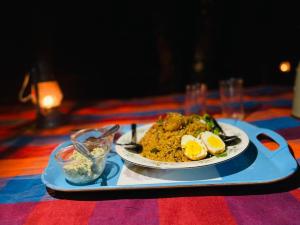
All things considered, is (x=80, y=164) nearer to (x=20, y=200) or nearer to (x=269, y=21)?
(x=20, y=200)

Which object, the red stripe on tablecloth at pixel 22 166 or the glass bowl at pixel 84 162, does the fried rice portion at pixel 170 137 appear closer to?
the glass bowl at pixel 84 162

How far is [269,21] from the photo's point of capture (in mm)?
4914

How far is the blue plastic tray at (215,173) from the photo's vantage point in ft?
2.42

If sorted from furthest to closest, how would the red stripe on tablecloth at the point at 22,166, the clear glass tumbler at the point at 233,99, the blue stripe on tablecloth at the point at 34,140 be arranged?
the clear glass tumbler at the point at 233,99, the blue stripe on tablecloth at the point at 34,140, the red stripe on tablecloth at the point at 22,166

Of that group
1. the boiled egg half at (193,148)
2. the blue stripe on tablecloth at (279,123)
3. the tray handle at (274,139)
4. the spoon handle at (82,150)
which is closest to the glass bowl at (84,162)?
the spoon handle at (82,150)

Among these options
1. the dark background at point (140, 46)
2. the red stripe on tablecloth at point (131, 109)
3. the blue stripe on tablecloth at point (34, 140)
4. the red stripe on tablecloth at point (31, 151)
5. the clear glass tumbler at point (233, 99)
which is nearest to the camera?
the red stripe on tablecloth at point (31, 151)

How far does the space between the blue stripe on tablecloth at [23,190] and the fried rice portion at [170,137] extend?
1.19 ft

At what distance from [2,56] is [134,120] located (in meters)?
5.64

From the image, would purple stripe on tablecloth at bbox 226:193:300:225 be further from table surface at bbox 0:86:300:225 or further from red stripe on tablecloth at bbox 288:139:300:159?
red stripe on tablecloth at bbox 288:139:300:159

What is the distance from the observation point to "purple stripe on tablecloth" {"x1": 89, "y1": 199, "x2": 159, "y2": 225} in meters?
0.65

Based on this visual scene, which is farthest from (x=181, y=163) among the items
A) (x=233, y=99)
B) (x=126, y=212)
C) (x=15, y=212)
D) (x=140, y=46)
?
(x=140, y=46)

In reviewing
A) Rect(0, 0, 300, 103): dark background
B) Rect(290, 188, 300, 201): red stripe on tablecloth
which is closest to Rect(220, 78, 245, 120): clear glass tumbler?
Rect(290, 188, 300, 201): red stripe on tablecloth

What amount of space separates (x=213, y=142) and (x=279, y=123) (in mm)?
584

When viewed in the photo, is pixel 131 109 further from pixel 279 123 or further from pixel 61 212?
pixel 61 212
